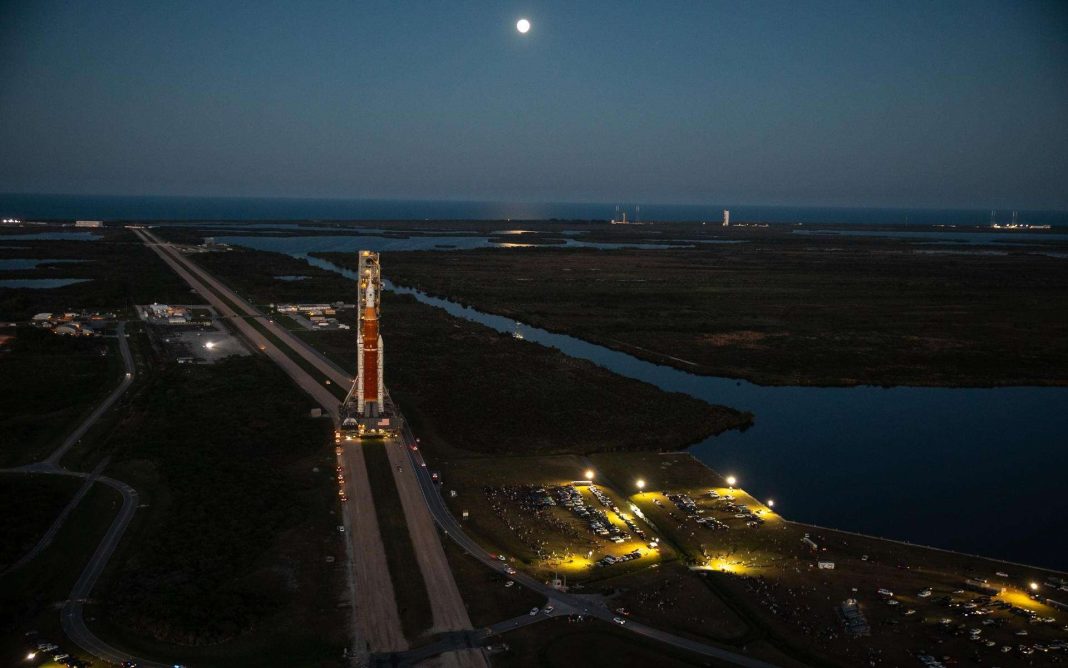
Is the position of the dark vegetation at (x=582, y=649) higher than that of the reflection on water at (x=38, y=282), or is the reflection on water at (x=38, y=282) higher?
the reflection on water at (x=38, y=282)

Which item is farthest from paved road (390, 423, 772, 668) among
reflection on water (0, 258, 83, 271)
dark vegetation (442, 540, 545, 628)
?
reflection on water (0, 258, 83, 271)

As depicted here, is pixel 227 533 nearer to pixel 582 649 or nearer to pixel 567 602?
pixel 567 602

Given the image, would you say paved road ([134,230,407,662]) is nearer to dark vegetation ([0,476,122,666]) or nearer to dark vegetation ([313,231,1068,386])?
dark vegetation ([0,476,122,666])

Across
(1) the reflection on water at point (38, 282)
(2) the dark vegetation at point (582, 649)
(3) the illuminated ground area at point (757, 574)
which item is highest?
(1) the reflection on water at point (38, 282)

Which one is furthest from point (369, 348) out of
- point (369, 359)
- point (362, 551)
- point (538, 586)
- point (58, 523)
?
point (538, 586)

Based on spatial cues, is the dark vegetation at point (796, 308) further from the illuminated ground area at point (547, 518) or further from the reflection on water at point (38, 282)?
the reflection on water at point (38, 282)

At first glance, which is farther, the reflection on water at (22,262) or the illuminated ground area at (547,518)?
the reflection on water at (22,262)

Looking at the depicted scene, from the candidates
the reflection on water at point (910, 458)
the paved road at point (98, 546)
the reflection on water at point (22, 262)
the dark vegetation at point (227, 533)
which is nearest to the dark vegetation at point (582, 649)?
the dark vegetation at point (227, 533)
